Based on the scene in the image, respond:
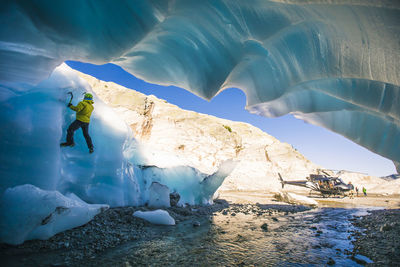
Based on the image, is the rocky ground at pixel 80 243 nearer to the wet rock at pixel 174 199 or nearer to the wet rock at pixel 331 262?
the wet rock at pixel 331 262

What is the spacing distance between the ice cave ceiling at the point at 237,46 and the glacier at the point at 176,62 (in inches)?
0.6

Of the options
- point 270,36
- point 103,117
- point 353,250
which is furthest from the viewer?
point 103,117

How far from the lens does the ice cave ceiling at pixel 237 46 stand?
253 centimetres

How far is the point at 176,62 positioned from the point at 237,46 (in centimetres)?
129

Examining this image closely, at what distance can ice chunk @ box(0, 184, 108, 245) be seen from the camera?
6.90 feet

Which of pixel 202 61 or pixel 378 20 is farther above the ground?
pixel 202 61

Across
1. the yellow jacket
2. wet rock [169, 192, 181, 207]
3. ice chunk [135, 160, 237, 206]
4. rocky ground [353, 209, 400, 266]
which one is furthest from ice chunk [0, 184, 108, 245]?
ice chunk [135, 160, 237, 206]

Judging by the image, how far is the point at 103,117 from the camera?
4.93 m

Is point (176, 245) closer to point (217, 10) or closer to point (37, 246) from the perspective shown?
point (37, 246)

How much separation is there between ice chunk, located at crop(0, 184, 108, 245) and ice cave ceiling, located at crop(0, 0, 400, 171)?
1.87m

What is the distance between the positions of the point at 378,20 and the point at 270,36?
1.53 meters

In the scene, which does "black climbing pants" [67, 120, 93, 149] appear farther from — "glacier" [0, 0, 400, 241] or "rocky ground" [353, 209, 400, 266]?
"rocky ground" [353, 209, 400, 266]

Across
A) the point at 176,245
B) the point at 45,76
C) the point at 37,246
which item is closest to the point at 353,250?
the point at 176,245

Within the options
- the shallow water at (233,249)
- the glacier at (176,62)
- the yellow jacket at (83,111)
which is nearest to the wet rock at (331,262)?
the shallow water at (233,249)
